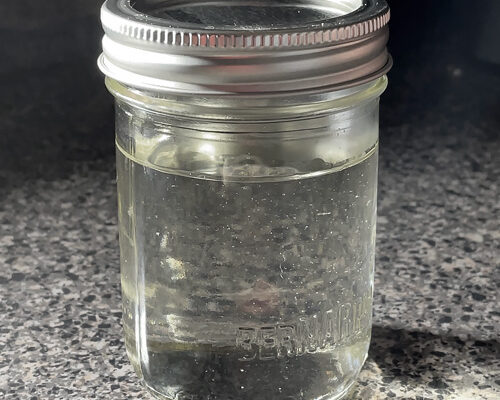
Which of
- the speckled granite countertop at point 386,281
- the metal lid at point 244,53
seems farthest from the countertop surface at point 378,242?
the metal lid at point 244,53

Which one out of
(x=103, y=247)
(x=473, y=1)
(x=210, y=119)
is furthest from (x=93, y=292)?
(x=473, y=1)

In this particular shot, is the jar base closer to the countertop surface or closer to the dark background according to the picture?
the countertop surface

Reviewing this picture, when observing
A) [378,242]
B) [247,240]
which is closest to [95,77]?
[378,242]

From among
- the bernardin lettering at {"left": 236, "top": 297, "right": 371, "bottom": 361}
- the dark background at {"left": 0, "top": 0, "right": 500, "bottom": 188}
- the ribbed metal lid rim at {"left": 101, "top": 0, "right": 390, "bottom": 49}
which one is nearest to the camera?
the ribbed metal lid rim at {"left": 101, "top": 0, "right": 390, "bottom": 49}

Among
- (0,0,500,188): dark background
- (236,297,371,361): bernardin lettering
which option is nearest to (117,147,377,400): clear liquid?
(236,297,371,361): bernardin lettering

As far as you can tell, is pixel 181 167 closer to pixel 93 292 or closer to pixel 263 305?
pixel 263 305

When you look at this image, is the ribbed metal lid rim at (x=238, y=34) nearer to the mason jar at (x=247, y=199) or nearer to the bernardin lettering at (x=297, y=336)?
the mason jar at (x=247, y=199)
